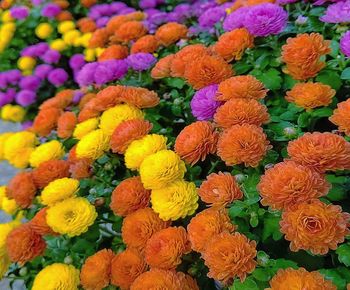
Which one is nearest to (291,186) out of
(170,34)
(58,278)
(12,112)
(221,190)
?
(221,190)

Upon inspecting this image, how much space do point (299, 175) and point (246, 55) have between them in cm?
76

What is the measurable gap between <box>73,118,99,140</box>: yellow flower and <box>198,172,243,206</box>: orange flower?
576 mm

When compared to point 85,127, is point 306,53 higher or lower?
higher

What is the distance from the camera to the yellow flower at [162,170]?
118 centimetres

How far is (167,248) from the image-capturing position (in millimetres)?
1097

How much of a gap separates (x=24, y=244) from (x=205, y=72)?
708 mm

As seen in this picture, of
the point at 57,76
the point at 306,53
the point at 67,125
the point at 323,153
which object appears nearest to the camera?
the point at 323,153

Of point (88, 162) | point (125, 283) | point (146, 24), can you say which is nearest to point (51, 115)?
point (88, 162)

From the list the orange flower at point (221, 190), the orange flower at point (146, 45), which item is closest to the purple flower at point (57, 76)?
the orange flower at point (146, 45)

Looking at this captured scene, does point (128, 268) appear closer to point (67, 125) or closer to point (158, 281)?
point (158, 281)

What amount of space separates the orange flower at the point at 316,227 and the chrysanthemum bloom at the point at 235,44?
72 centimetres

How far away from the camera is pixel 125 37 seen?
2.04m

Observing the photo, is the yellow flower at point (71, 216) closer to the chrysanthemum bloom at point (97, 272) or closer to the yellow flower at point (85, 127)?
the chrysanthemum bloom at point (97, 272)

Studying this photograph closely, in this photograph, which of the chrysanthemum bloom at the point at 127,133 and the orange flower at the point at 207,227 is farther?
the chrysanthemum bloom at the point at 127,133
